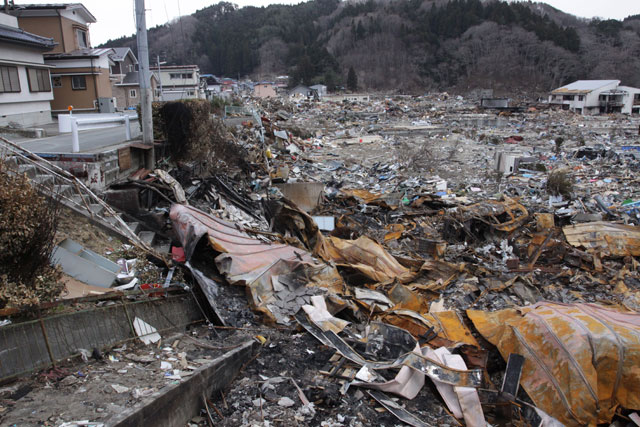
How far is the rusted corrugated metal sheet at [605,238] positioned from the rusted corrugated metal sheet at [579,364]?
18.2 ft

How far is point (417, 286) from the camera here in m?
6.89

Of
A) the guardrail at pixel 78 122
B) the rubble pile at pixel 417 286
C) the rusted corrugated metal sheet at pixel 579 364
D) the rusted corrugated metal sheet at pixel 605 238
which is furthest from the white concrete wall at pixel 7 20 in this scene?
the rusted corrugated metal sheet at pixel 605 238

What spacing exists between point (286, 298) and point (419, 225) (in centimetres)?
633

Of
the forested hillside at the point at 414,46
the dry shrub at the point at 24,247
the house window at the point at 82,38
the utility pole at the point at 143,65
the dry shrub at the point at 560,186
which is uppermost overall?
the forested hillside at the point at 414,46

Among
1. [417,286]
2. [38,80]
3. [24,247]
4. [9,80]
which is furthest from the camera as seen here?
[38,80]

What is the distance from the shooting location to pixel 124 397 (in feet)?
9.73

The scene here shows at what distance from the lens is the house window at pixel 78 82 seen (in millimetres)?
19891

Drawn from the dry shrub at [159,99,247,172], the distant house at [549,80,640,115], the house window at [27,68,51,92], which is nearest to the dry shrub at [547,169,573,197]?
the dry shrub at [159,99,247,172]

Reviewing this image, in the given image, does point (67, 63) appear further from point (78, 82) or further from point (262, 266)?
point (262, 266)

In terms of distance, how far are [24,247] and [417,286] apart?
536cm

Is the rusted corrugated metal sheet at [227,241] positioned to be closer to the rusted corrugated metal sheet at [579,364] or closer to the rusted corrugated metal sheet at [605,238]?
the rusted corrugated metal sheet at [579,364]

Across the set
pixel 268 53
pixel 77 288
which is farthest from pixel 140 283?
pixel 268 53

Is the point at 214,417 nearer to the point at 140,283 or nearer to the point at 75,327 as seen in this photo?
the point at 75,327

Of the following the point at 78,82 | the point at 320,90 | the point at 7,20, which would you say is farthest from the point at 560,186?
the point at 320,90
